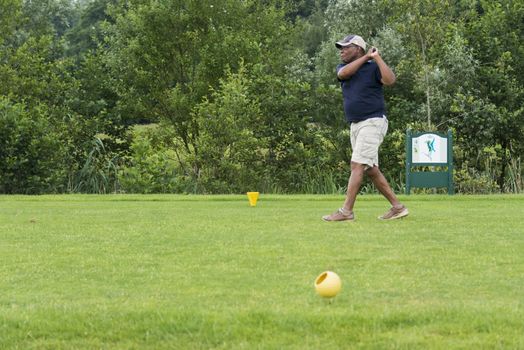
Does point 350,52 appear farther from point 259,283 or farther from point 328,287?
point 328,287

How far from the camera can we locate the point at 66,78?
24250mm

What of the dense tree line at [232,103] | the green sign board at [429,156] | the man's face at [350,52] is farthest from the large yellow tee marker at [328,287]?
the dense tree line at [232,103]

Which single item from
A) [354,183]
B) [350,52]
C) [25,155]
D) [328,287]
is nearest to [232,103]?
[25,155]

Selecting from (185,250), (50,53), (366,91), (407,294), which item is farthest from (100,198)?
(50,53)

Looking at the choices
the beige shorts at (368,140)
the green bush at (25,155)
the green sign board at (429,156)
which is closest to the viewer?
the beige shorts at (368,140)

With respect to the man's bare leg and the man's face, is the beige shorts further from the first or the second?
the man's face

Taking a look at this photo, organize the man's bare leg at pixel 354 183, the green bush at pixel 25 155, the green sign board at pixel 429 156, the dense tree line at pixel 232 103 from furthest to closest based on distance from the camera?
the dense tree line at pixel 232 103 < the green bush at pixel 25 155 < the green sign board at pixel 429 156 < the man's bare leg at pixel 354 183

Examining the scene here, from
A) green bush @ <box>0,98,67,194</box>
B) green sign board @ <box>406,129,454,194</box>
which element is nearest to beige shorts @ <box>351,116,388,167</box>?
green sign board @ <box>406,129,454,194</box>

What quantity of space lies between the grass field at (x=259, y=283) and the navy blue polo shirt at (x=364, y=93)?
4.17ft

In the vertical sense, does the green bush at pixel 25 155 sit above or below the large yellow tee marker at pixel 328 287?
above

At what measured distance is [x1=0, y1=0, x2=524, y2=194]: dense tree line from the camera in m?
20.1

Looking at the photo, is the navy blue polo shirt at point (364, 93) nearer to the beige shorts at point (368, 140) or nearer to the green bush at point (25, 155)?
the beige shorts at point (368, 140)

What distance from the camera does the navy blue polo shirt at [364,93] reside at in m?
8.99

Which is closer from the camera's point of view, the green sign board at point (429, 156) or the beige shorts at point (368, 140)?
the beige shorts at point (368, 140)
